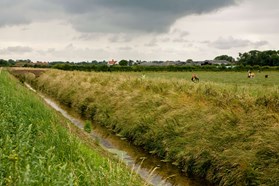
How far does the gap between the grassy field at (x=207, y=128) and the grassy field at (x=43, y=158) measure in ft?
9.81

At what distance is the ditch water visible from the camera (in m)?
12.9

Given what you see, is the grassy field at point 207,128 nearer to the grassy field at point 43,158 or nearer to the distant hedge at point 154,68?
the grassy field at point 43,158

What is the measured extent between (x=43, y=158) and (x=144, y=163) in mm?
9211

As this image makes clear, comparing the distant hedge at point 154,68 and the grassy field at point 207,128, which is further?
the distant hedge at point 154,68

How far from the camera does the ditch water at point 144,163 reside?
12883mm

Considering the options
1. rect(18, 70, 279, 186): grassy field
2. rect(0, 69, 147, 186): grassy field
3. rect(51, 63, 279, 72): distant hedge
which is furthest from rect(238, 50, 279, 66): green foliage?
rect(0, 69, 147, 186): grassy field

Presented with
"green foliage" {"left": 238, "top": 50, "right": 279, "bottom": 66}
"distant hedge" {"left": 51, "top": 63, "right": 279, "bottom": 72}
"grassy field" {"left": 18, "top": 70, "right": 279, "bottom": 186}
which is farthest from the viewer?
"green foliage" {"left": 238, "top": 50, "right": 279, "bottom": 66}

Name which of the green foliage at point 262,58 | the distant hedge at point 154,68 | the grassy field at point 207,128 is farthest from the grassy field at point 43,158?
the green foliage at point 262,58

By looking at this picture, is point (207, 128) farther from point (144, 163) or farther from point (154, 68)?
point (154, 68)

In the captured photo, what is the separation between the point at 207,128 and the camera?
14.2 meters

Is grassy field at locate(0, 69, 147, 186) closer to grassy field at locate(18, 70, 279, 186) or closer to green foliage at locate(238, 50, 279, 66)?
grassy field at locate(18, 70, 279, 186)

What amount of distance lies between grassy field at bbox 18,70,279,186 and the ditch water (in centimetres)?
30

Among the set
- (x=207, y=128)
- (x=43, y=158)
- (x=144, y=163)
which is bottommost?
(x=144, y=163)

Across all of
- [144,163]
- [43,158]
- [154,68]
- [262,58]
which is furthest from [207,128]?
[262,58]
